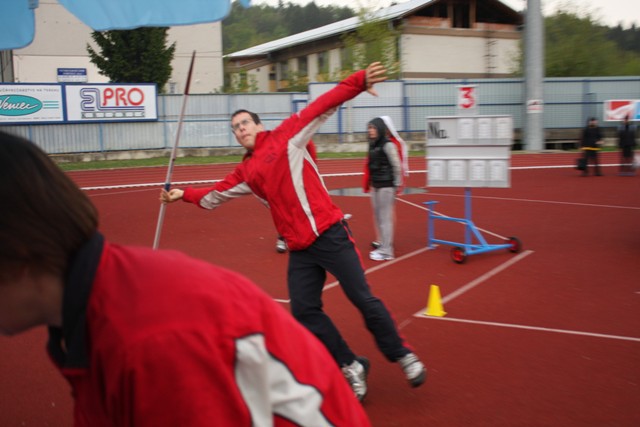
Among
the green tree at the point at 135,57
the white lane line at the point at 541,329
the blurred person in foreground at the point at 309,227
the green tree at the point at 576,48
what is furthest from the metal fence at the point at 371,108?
the blurred person in foreground at the point at 309,227

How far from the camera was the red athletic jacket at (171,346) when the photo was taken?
1.17 m

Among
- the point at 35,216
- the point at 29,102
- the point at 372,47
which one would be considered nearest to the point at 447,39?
the point at 372,47

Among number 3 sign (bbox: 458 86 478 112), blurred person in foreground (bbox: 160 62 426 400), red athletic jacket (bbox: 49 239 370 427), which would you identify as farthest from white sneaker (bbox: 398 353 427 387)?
number 3 sign (bbox: 458 86 478 112)

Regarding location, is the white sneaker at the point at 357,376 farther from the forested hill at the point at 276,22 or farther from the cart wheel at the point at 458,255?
the forested hill at the point at 276,22

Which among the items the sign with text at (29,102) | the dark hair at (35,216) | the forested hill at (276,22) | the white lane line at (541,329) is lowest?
the white lane line at (541,329)

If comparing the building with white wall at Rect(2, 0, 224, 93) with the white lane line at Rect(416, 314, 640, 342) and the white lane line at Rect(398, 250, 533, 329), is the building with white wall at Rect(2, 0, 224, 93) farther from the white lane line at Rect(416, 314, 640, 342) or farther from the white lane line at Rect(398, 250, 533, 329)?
the white lane line at Rect(416, 314, 640, 342)

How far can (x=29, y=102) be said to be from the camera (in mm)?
25969

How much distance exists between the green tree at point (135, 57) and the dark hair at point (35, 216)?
36.5 metres

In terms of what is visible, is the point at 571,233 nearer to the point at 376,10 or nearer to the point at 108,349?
the point at 108,349

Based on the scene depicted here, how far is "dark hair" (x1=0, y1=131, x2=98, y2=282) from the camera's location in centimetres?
121

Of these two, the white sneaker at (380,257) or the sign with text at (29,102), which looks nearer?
the white sneaker at (380,257)

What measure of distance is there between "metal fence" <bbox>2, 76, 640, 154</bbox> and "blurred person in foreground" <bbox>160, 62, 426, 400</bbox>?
2518 cm

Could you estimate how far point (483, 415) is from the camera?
4621mm

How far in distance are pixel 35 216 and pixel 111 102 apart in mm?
27983
